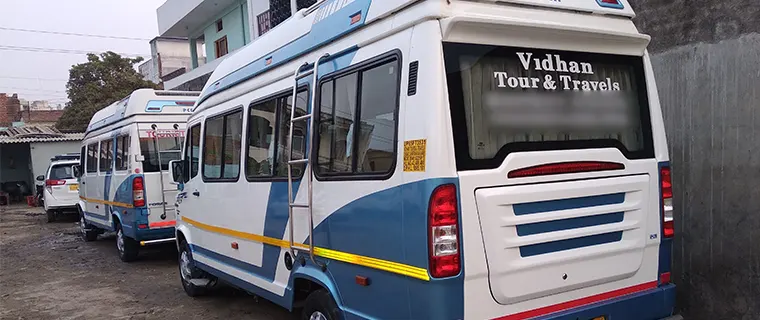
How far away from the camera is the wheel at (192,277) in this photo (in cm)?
644

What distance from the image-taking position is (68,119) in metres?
30.9

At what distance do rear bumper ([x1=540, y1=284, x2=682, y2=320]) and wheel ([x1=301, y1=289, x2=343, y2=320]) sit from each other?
4.37 ft

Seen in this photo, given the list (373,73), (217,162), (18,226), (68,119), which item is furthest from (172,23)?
(373,73)

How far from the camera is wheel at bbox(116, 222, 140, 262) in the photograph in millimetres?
9211

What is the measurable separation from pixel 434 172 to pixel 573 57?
123cm

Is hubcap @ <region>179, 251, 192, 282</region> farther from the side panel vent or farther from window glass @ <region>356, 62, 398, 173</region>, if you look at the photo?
the side panel vent

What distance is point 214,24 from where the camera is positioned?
1998cm

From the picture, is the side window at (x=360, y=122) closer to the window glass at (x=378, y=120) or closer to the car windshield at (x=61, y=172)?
the window glass at (x=378, y=120)

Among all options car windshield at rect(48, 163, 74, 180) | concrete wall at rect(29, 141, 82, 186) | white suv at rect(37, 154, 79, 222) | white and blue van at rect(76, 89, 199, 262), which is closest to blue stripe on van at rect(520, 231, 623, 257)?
white and blue van at rect(76, 89, 199, 262)

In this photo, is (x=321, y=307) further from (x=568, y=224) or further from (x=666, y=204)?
(x=666, y=204)

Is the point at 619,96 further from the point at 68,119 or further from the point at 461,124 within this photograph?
the point at 68,119

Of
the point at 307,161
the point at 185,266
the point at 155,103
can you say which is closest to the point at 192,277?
the point at 185,266

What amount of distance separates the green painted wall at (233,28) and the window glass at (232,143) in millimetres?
12390

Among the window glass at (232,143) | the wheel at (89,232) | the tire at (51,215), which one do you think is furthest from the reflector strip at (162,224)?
the tire at (51,215)
